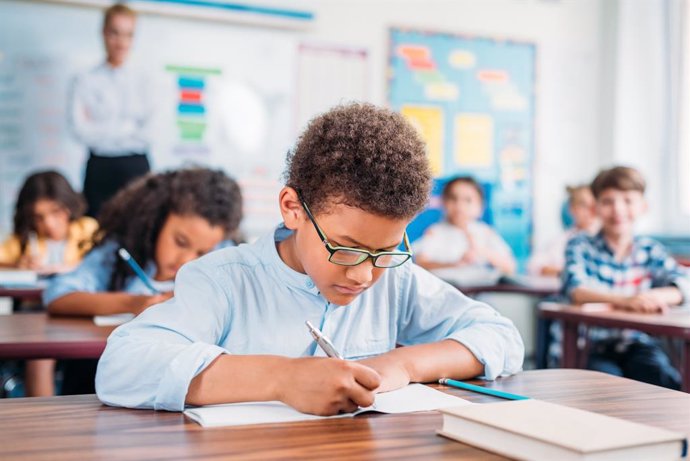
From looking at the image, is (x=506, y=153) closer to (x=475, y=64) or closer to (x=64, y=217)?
(x=475, y=64)

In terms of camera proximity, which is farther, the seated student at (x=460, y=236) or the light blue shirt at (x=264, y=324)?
the seated student at (x=460, y=236)

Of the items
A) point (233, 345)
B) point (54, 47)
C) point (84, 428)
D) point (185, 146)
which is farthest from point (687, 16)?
point (84, 428)

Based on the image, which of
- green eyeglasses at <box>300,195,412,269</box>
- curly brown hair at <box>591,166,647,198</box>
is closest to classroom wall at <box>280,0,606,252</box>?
curly brown hair at <box>591,166,647,198</box>

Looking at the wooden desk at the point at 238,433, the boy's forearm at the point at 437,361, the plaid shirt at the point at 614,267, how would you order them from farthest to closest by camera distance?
the plaid shirt at the point at 614,267 → the boy's forearm at the point at 437,361 → the wooden desk at the point at 238,433

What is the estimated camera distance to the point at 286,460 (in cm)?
78

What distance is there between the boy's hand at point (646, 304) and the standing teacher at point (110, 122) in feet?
9.64

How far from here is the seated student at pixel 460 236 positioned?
483cm

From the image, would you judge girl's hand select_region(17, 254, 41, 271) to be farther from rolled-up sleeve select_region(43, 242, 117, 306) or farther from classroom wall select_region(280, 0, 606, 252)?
classroom wall select_region(280, 0, 606, 252)

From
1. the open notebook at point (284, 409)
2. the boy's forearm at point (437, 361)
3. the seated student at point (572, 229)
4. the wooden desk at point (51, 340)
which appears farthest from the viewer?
the seated student at point (572, 229)

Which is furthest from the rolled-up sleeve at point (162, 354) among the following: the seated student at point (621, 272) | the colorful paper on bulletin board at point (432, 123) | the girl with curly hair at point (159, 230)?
the colorful paper on bulletin board at point (432, 123)

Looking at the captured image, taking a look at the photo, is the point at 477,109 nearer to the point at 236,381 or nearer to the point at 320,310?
the point at 320,310

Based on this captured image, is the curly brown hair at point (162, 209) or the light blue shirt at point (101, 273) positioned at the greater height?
the curly brown hair at point (162, 209)

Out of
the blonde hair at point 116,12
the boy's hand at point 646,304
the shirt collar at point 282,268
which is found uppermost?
the blonde hair at point 116,12

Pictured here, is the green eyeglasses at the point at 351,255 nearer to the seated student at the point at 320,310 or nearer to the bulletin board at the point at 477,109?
the seated student at the point at 320,310
